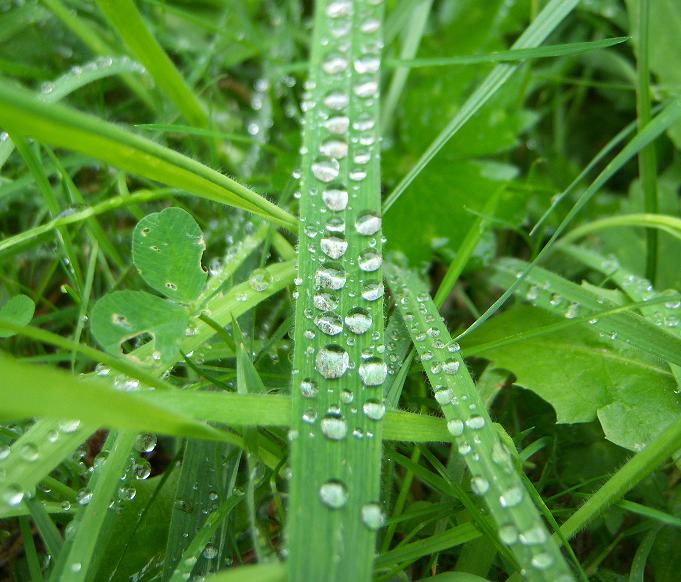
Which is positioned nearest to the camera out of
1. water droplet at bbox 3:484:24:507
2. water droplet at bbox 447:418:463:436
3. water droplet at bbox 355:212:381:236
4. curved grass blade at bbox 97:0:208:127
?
water droplet at bbox 3:484:24:507

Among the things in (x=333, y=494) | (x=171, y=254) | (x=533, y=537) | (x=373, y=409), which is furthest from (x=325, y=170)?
(x=533, y=537)

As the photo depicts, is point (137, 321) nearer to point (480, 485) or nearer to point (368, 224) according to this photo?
point (368, 224)

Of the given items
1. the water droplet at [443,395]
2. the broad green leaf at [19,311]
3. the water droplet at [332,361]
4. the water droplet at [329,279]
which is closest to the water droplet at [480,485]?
the water droplet at [443,395]

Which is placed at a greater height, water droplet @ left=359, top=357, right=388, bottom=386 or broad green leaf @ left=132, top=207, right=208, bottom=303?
broad green leaf @ left=132, top=207, right=208, bottom=303

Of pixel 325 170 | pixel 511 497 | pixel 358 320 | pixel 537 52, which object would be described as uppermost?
pixel 537 52

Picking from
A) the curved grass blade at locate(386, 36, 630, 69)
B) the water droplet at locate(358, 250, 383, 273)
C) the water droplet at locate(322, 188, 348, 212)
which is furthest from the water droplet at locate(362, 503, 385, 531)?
the curved grass blade at locate(386, 36, 630, 69)

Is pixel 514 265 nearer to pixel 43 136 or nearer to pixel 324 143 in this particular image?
pixel 324 143

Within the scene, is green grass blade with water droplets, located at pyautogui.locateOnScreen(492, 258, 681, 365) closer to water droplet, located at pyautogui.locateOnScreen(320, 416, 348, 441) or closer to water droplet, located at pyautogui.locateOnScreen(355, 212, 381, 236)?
water droplet, located at pyautogui.locateOnScreen(355, 212, 381, 236)
